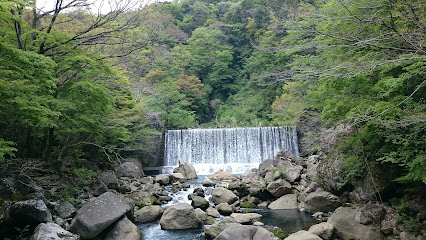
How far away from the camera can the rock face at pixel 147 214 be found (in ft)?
29.0

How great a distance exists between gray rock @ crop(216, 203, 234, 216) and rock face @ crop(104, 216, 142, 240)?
2828 millimetres

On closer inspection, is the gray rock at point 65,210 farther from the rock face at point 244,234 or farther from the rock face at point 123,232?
the rock face at point 244,234

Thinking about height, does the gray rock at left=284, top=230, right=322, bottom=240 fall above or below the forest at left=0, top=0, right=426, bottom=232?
below

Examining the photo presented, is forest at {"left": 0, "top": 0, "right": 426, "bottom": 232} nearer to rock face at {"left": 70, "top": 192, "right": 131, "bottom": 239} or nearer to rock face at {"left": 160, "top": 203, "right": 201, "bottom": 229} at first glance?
rock face at {"left": 70, "top": 192, "right": 131, "bottom": 239}

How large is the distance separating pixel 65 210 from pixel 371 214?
7.23 m

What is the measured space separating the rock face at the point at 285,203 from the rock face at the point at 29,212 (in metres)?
6.54

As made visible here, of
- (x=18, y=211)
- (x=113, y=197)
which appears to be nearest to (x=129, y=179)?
(x=113, y=197)

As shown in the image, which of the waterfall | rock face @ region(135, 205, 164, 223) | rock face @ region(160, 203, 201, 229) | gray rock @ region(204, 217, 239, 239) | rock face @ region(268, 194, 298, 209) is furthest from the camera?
the waterfall

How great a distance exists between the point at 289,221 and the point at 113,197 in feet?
15.5

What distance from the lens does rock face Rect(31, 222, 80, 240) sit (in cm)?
598

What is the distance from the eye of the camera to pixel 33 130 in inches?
343

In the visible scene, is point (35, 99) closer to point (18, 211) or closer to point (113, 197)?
point (18, 211)

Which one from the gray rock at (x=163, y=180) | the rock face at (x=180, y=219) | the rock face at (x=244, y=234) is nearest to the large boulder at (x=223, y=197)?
the rock face at (x=180, y=219)

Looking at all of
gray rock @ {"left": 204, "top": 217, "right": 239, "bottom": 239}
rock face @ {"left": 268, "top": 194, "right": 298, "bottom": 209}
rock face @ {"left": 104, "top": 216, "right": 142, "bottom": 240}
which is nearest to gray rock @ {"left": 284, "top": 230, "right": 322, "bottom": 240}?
gray rock @ {"left": 204, "top": 217, "right": 239, "bottom": 239}
